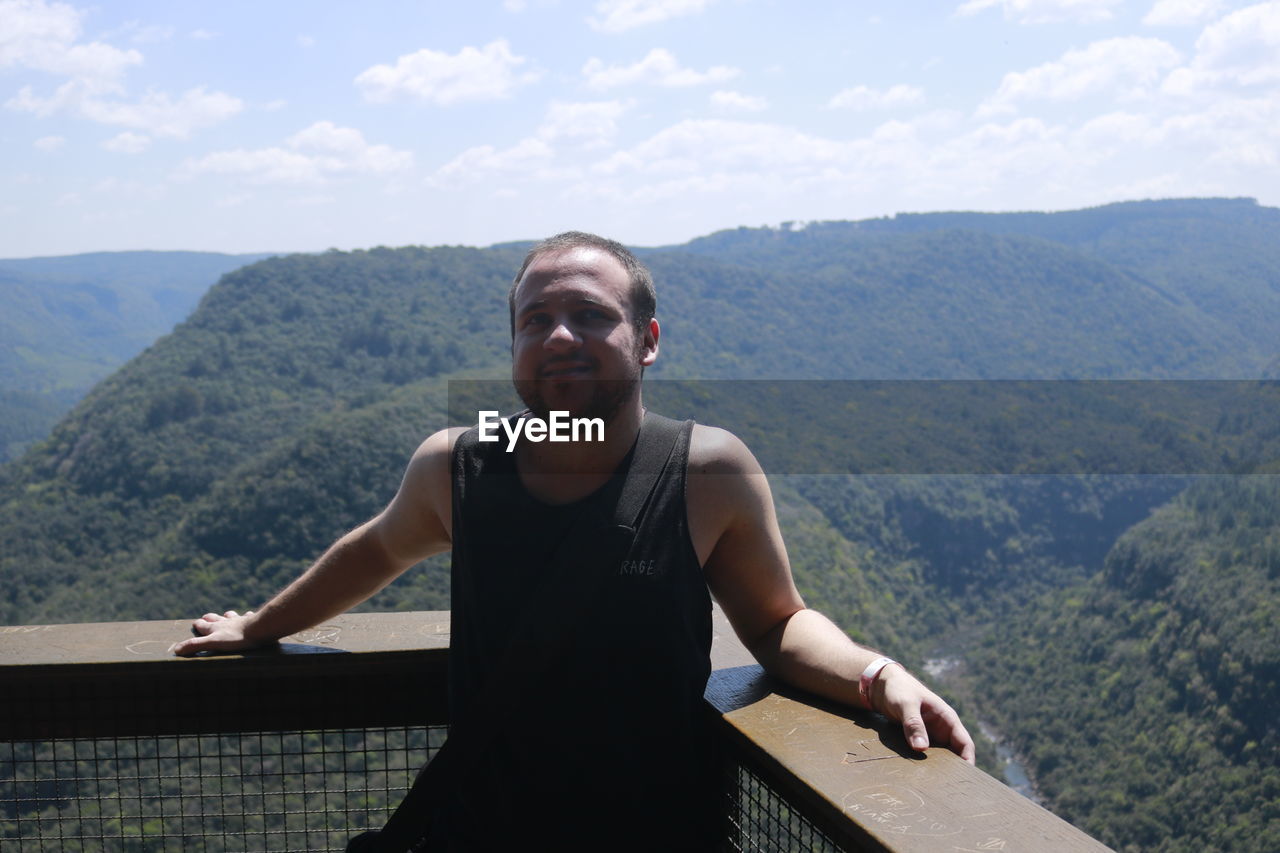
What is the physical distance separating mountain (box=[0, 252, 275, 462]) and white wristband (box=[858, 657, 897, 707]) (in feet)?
297

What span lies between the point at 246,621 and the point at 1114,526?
56537mm

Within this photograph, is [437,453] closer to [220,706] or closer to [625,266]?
[625,266]

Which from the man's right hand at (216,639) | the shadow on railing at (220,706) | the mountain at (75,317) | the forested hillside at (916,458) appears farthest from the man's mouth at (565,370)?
the mountain at (75,317)

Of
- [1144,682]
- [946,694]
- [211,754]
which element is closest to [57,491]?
[946,694]

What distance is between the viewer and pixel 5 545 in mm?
32094

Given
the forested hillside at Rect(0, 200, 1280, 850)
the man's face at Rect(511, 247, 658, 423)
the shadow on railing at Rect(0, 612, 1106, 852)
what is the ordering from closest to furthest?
the man's face at Rect(511, 247, 658, 423), the shadow on railing at Rect(0, 612, 1106, 852), the forested hillside at Rect(0, 200, 1280, 850)

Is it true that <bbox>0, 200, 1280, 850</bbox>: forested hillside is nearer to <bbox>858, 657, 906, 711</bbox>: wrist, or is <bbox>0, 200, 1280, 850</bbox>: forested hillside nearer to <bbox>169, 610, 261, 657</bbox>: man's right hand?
<bbox>169, 610, 261, 657</bbox>: man's right hand

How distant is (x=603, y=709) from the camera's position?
1376 mm

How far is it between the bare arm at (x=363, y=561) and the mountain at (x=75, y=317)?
89596 millimetres

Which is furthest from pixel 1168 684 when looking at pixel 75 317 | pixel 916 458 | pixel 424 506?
pixel 75 317

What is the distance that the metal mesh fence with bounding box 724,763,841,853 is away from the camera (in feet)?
4.13

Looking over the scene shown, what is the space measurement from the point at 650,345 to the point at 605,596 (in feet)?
1.41

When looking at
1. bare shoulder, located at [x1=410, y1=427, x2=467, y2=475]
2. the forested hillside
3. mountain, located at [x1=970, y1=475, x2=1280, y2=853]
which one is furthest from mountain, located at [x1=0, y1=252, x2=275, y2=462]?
bare shoulder, located at [x1=410, y1=427, x2=467, y2=475]

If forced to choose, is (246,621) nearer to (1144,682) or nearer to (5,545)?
(1144,682)
